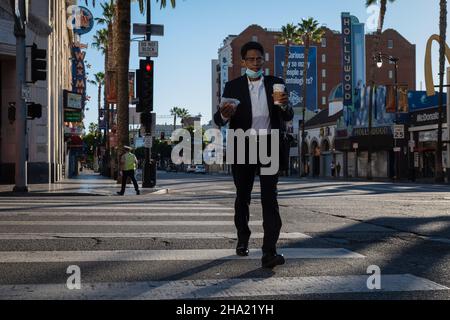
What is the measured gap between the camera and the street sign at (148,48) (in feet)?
69.1

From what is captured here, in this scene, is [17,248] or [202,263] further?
[17,248]

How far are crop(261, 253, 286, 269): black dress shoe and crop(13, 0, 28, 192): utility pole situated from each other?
532 inches

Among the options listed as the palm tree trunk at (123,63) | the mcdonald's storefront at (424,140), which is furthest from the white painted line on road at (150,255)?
the mcdonald's storefront at (424,140)

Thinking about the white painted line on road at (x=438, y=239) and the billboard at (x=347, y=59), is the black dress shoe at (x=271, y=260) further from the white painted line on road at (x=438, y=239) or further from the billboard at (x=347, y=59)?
the billboard at (x=347, y=59)

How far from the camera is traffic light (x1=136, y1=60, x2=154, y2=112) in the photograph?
2105cm

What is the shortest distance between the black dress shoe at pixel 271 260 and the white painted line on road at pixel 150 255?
499 mm

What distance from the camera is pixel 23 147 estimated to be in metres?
17.2

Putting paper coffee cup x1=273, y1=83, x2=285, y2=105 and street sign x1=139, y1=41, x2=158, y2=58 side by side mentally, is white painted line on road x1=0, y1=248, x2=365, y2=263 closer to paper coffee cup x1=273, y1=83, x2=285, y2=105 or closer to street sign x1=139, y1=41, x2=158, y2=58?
paper coffee cup x1=273, y1=83, x2=285, y2=105

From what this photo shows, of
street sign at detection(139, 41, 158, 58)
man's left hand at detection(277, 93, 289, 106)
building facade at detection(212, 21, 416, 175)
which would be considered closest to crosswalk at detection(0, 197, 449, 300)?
man's left hand at detection(277, 93, 289, 106)

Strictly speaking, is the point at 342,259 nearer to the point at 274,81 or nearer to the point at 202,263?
the point at 202,263

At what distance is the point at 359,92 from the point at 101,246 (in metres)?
50.5

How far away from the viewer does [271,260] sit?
4.99 meters

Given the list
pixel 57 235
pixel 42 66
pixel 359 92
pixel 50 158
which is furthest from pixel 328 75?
pixel 57 235
